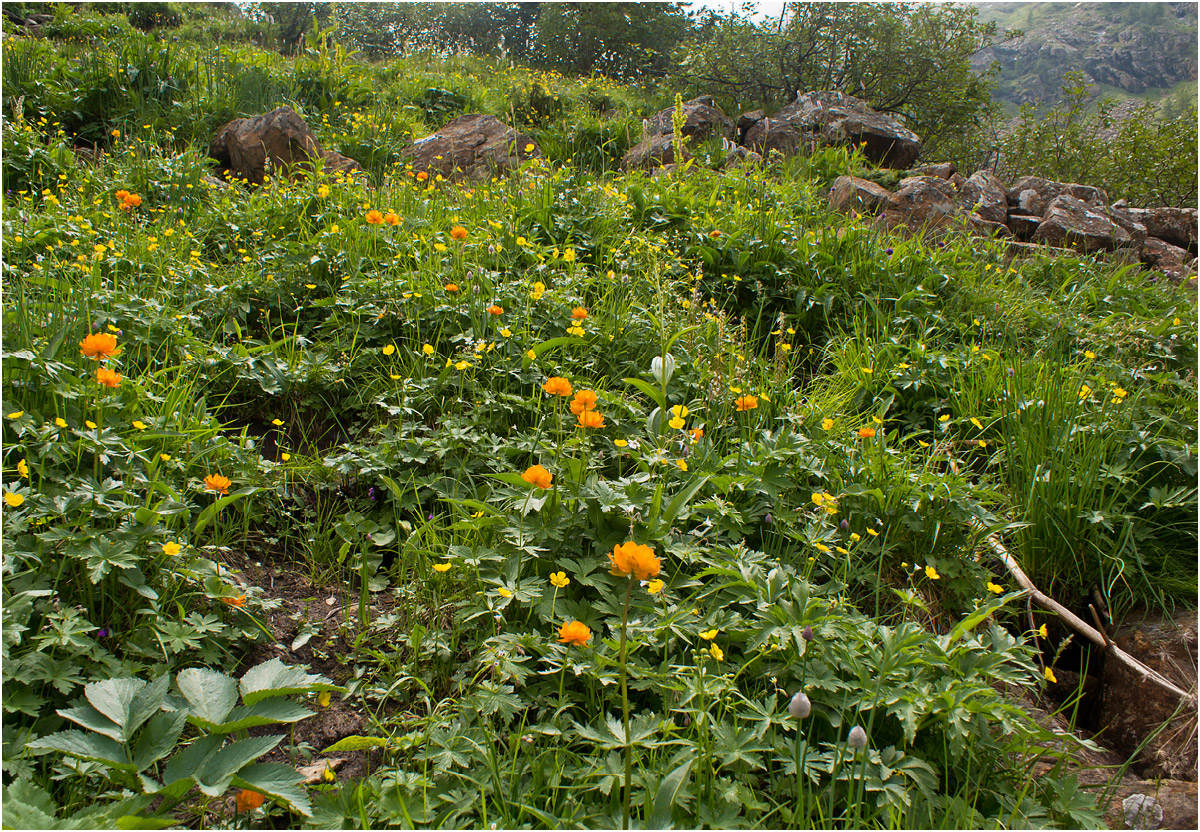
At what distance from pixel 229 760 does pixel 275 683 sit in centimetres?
17

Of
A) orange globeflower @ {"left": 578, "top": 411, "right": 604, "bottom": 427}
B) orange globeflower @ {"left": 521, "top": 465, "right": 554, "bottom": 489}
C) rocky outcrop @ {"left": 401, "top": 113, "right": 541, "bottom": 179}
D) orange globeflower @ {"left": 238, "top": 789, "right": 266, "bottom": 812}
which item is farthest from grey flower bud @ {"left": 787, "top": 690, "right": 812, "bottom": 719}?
rocky outcrop @ {"left": 401, "top": 113, "right": 541, "bottom": 179}

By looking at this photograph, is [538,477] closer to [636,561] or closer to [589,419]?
[589,419]

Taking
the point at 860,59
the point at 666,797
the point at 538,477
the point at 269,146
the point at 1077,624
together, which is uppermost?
the point at 860,59

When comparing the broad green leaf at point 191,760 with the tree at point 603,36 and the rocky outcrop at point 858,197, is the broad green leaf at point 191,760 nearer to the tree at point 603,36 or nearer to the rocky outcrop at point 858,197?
the rocky outcrop at point 858,197

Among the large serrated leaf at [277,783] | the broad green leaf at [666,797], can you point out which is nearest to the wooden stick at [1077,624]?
the broad green leaf at [666,797]

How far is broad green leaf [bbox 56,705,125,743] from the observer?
1.11 m

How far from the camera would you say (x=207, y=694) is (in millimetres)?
1243

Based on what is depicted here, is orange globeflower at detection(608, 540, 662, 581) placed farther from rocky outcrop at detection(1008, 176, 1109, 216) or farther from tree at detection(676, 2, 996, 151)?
tree at detection(676, 2, 996, 151)

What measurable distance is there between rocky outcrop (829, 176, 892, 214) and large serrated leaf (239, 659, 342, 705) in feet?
14.3

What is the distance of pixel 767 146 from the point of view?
253 inches

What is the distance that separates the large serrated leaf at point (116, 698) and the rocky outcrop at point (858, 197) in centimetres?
457

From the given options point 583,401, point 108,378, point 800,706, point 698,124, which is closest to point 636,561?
point 800,706

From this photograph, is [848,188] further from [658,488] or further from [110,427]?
[110,427]

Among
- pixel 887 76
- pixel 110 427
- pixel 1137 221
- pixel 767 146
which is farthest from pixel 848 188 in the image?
pixel 887 76
